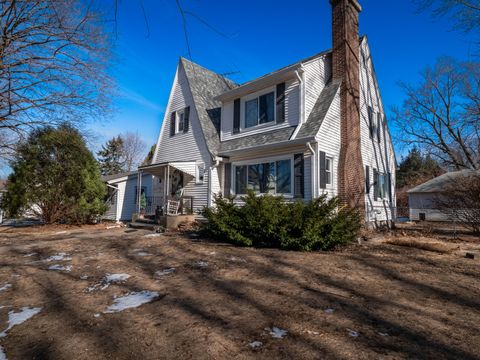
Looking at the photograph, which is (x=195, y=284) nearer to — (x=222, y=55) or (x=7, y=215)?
(x=222, y=55)

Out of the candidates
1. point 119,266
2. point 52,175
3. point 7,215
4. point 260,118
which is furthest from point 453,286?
point 7,215

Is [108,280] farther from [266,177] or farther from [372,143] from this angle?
[372,143]

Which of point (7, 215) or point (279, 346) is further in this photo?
point (7, 215)

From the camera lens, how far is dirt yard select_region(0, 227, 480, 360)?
2562mm

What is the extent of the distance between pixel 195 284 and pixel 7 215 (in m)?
12.9

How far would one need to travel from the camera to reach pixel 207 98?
1420cm

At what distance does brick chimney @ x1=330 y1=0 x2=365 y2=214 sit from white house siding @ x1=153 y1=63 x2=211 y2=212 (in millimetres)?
5582

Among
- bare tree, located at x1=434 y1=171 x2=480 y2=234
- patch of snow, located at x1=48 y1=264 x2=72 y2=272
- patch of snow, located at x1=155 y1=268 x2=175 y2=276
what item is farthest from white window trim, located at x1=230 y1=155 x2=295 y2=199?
bare tree, located at x1=434 y1=171 x2=480 y2=234

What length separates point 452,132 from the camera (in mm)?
22594

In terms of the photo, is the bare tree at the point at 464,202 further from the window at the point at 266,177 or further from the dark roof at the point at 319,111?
the window at the point at 266,177

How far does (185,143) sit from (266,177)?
468 cm

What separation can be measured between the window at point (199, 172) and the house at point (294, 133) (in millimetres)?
44

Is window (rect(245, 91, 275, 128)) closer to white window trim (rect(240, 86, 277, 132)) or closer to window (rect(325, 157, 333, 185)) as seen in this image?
white window trim (rect(240, 86, 277, 132))

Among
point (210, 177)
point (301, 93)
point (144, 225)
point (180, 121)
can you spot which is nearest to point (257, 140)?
point (301, 93)
